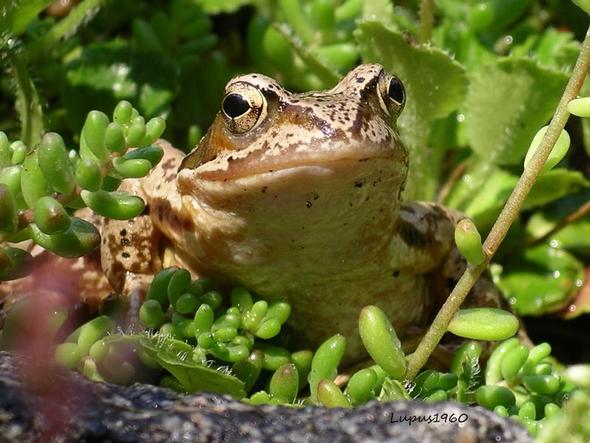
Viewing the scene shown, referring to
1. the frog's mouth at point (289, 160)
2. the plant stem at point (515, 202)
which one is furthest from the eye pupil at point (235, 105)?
the plant stem at point (515, 202)

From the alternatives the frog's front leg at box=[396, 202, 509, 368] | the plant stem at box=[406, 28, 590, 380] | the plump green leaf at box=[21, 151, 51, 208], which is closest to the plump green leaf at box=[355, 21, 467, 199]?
the frog's front leg at box=[396, 202, 509, 368]

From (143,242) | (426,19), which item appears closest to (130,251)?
(143,242)

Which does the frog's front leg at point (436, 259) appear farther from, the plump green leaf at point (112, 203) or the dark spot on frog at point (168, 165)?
the plump green leaf at point (112, 203)

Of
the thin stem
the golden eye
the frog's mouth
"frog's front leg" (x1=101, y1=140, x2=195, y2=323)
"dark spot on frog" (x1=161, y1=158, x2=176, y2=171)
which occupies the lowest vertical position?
the thin stem

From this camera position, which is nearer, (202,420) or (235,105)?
(202,420)

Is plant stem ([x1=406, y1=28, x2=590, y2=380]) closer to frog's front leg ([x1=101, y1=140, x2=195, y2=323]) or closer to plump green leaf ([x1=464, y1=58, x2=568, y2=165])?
frog's front leg ([x1=101, y1=140, x2=195, y2=323])

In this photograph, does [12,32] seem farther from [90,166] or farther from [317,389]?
[317,389]

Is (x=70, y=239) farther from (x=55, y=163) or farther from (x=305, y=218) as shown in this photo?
(x=305, y=218)
